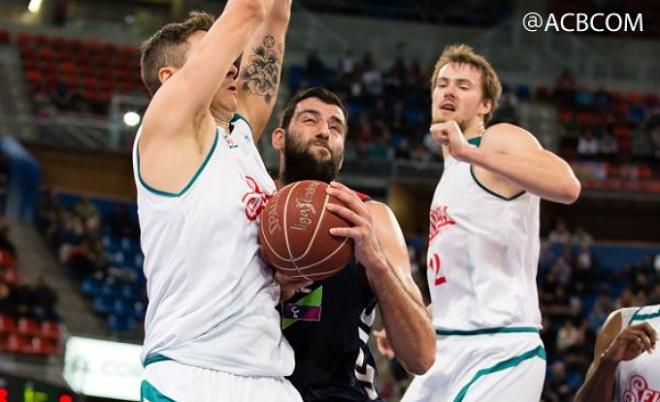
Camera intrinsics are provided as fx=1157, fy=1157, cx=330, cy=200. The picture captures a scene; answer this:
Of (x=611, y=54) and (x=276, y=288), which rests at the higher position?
(x=611, y=54)

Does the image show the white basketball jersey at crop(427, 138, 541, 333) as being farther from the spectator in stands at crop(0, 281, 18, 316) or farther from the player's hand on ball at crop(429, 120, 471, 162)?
the spectator in stands at crop(0, 281, 18, 316)

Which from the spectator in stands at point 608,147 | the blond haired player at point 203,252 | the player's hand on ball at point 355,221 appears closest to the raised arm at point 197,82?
the blond haired player at point 203,252

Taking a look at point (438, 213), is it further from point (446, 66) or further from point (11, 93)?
point (11, 93)

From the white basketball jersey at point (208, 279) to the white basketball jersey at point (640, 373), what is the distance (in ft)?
6.21

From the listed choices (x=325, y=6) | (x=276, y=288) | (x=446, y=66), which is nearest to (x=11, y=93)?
(x=325, y=6)

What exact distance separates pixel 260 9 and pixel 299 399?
4.44ft

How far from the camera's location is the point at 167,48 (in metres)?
4.34

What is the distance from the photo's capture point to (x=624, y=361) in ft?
17.1

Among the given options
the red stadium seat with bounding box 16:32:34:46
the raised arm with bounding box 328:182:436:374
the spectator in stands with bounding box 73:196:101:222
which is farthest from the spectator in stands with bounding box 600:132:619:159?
the raised arm with bounding box 328:182:436:374

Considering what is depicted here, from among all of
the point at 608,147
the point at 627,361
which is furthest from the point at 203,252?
the point at 608,147

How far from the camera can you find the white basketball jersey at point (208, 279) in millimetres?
3840

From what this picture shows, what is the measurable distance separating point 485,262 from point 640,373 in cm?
89

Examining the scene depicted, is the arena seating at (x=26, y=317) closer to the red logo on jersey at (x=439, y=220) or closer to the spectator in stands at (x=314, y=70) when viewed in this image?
the red logo on jersey at (x=439, y=220)

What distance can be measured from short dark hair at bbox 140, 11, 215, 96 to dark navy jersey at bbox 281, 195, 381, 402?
0.89 m
